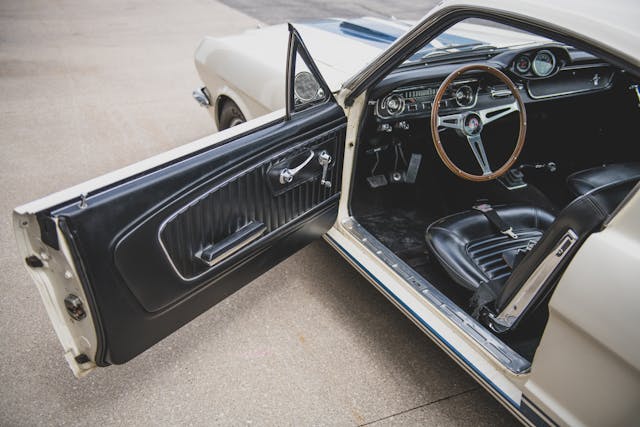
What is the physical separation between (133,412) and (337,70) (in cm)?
194

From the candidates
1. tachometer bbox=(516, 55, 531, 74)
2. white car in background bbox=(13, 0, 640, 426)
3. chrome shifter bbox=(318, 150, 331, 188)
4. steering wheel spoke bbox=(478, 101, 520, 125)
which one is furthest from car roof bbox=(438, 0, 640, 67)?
tachometer bbox=(516, 55, 531, 74)

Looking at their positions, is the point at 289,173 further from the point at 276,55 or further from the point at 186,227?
the point at 276,55

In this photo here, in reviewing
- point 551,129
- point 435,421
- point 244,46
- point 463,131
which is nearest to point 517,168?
point 551,129

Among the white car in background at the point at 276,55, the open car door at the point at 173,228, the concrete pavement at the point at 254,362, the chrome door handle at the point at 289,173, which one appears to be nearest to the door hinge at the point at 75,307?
the open car door at the point at 173,228

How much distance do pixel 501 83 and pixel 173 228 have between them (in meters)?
2.06

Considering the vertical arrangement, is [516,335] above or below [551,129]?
below

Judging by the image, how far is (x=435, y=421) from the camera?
6.24ft

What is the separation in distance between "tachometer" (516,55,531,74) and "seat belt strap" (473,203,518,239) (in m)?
0.93

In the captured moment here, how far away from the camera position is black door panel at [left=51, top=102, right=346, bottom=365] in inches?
53.3

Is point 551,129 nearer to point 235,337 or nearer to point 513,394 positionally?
point 513,394

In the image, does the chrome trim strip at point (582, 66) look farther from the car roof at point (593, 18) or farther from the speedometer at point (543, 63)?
the car roof at point (593, 18)

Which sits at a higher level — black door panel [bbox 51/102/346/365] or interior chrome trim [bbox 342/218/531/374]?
black door panel [bbox 51/102/346/365]

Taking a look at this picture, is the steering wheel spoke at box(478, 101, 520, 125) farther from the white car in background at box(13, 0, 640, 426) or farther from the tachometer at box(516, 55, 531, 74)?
the tachometer at box(516, 55, 531, 74)

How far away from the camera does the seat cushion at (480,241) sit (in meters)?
1.98
